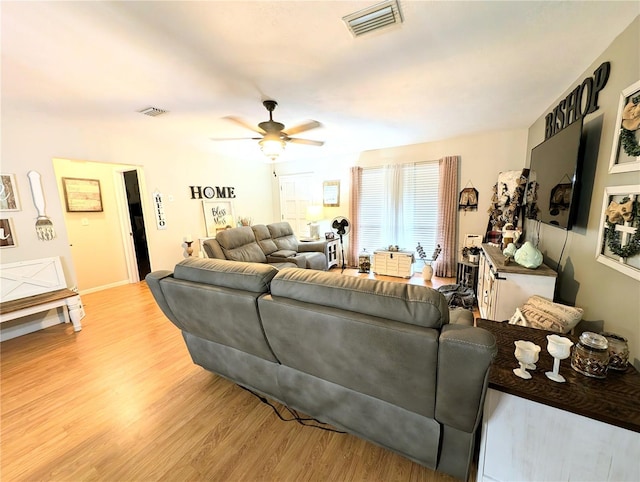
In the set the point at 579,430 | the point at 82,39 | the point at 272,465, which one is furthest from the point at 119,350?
the point at 579,430

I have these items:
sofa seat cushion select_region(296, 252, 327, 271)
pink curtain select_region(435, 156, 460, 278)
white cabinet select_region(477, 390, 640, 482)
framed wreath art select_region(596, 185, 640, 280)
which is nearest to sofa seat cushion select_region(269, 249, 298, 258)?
sofa seat cushion select_region(296, 252, 327, 271)

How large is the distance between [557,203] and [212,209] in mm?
4918

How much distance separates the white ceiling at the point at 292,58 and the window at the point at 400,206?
1.54m

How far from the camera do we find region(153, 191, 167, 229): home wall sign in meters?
4.02

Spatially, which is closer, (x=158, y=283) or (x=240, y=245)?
(x=158, y=283)

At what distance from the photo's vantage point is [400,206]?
15.3 ft

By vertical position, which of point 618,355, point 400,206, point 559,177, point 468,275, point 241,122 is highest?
point 241,122

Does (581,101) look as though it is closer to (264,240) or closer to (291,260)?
(291,260)

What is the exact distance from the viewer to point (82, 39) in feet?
5.04

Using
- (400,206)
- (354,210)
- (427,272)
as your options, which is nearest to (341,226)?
(354,210)

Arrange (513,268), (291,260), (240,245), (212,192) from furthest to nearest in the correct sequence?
(212,192)
(291,260)
(240,245)
(513,268)

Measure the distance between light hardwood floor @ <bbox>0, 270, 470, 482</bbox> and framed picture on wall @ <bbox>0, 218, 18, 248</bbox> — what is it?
115cm

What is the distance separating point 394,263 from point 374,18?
361 cm

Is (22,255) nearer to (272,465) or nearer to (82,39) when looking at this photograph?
(82,39)
